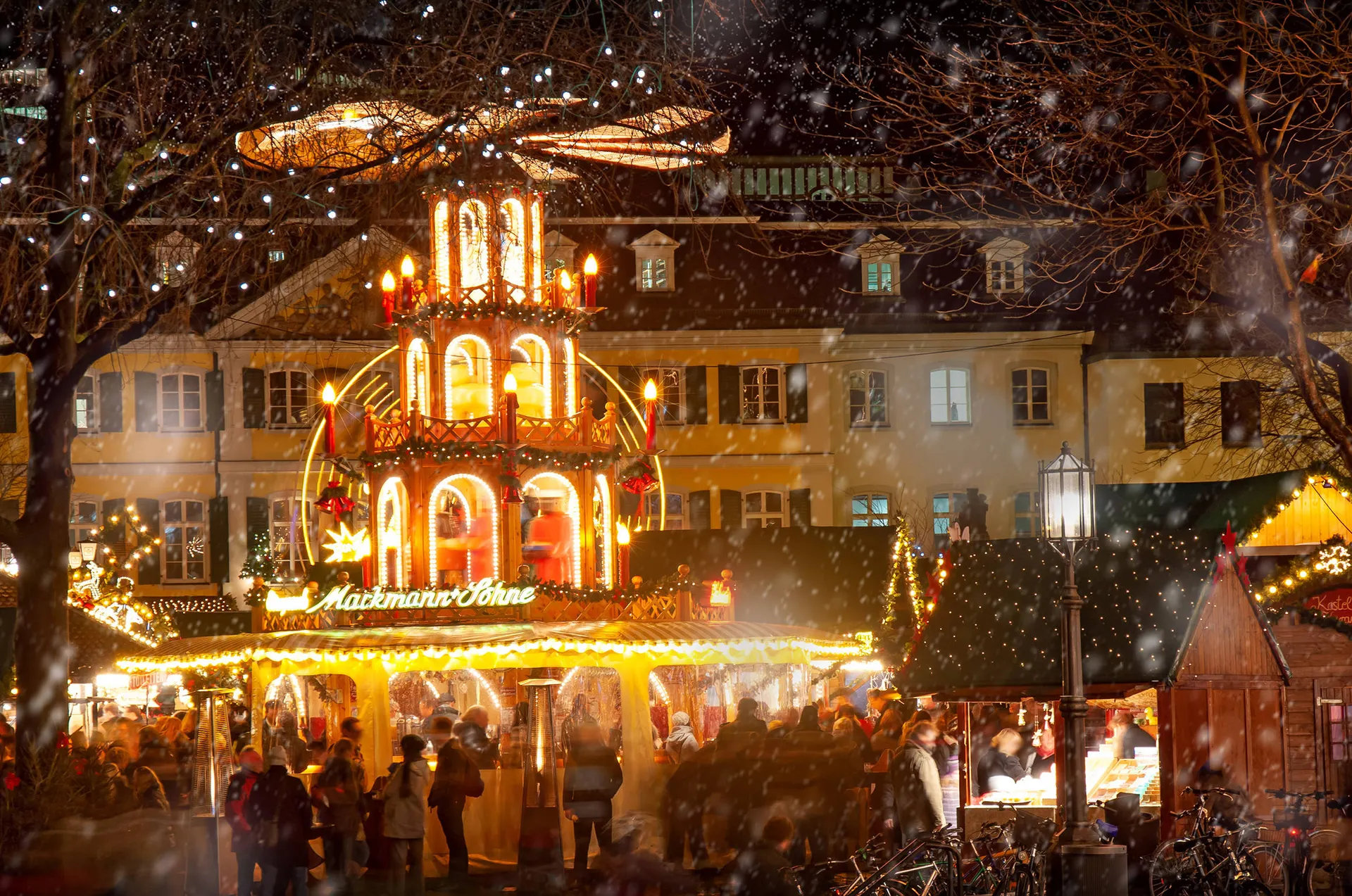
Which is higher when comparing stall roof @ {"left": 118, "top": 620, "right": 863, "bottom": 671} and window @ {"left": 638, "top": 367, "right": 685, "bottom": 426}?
window @ {"left": 638, "top": 367, "right": 685, "bottom": 426}

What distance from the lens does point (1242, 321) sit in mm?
16234

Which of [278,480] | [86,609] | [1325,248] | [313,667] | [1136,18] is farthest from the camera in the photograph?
[278,480]

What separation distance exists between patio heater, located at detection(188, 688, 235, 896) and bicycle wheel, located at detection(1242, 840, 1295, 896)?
25.4 feet

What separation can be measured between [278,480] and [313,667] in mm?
15156

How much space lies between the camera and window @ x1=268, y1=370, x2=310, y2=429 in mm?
41000

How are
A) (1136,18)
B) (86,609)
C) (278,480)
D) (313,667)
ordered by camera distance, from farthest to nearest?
(278,480)
(86,609)
(313,667)
(1136,18)

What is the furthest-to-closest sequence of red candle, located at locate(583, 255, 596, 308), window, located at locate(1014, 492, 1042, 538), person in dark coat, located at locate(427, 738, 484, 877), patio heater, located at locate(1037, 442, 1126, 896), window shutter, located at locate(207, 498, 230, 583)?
window, located at locate(1014, 492, 1042, 538), window shutter, located at locate(207, 498, 230, 583), red candle, located at locate(583, 255, 596, 308), person in dark coat, located at locate(427, 738, 484, 877), patio heater, located at locate(1037, 442, 1126, 896)

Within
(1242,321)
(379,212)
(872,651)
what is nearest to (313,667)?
(872,651)

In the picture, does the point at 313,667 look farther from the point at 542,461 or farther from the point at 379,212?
the point at 379,212

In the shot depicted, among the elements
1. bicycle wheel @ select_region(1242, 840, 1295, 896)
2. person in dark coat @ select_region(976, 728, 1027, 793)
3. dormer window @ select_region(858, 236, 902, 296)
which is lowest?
bicycle wheel @ select_region(1242, 840, 1295, 896)

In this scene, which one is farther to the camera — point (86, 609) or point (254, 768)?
point (86, 609)

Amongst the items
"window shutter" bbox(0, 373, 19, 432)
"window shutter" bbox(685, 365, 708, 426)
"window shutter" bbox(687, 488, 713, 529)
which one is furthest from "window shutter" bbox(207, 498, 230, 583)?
"window shutter" bbox(685, 365, 708, 426)

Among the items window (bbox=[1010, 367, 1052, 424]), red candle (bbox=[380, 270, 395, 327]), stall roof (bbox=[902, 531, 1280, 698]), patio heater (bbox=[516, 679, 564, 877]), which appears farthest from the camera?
window (bbox=[1010, 367, 1052, 424])

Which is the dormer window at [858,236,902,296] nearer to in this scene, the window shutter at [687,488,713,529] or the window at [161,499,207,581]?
the window shutter at [687,488,713,529]
